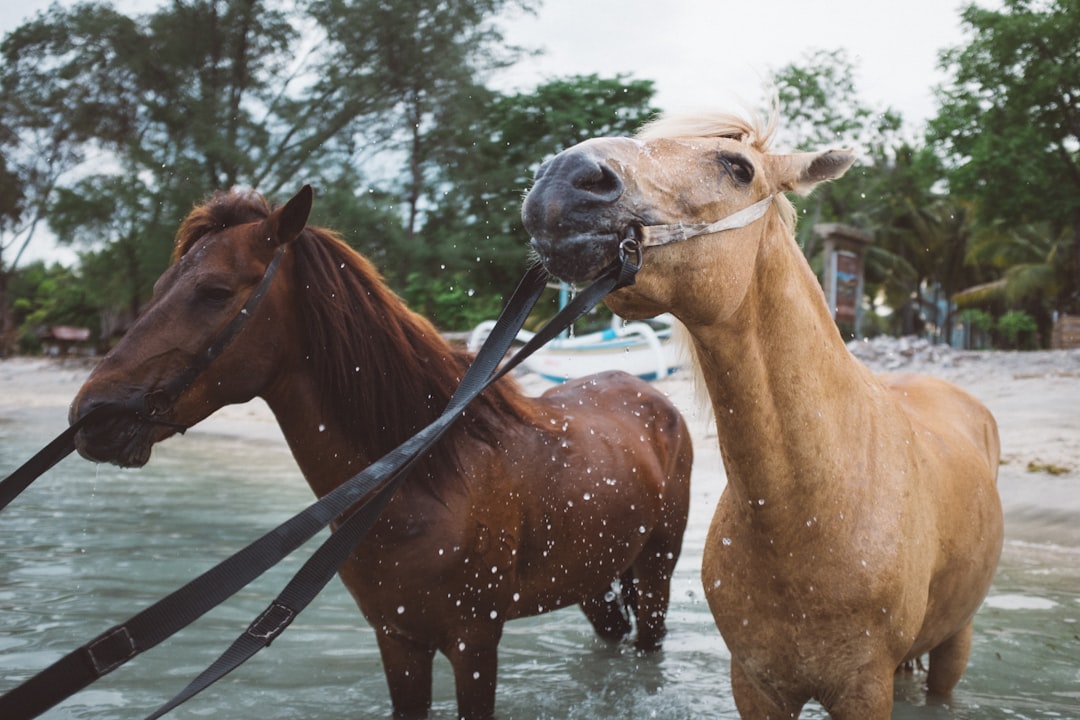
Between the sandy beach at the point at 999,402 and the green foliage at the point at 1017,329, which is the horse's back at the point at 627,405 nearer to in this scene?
the sandy beach at the point at 999,402

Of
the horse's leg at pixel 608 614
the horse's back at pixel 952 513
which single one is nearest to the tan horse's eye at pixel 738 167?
→ the horse's back at pixel 952 513

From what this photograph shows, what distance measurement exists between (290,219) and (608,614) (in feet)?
9.62

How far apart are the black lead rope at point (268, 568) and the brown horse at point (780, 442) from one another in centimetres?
20

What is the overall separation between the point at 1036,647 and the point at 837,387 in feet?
11.3

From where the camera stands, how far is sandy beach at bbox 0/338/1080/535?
8.48 metres

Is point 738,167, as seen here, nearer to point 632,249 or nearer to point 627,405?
point 632,249

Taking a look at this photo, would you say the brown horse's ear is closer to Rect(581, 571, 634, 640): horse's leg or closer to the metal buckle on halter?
the metal buckle on halter

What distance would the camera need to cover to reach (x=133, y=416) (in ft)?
9.05

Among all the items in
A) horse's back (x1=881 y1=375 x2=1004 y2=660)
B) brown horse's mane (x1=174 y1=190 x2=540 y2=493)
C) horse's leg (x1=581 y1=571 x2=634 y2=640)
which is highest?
brown horse's mane (x1=174 y1=190 x2=540 y2=493)

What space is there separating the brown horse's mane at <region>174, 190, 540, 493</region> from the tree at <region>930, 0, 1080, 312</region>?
2502 cm

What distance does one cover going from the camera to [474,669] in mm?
3264

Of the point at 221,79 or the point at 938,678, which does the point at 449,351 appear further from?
the point at 221,79

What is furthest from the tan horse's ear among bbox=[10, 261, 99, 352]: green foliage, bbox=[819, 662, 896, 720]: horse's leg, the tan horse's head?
bbox=[10, 261, 99, 352]: green foliage

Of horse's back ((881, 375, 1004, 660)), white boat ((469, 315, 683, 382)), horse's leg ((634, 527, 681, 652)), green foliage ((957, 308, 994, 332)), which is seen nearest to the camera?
horse's back ((881, 375, 1004, 660))
